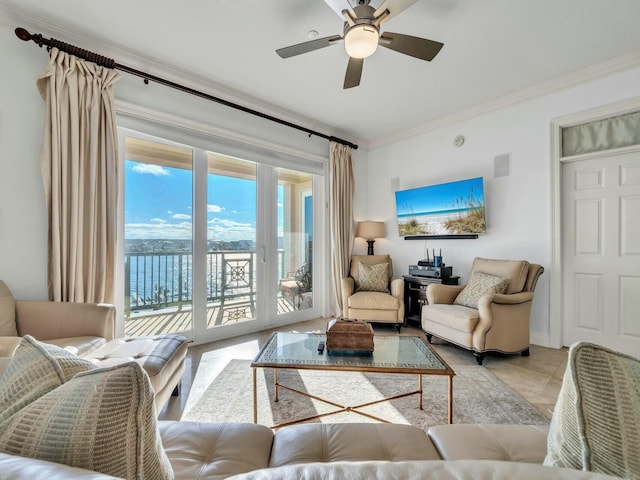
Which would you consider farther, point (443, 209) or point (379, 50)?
point (443, 209)

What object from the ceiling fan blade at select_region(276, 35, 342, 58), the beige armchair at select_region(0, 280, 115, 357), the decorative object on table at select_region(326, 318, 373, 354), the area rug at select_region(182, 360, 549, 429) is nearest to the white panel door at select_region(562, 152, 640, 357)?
the area rug at select_region(182, 360, 549, 429)

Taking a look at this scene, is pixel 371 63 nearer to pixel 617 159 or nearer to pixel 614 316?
pixel 617 159

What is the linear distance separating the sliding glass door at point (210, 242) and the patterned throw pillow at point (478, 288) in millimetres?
2005

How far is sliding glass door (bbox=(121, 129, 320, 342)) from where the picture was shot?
2793 millimetres

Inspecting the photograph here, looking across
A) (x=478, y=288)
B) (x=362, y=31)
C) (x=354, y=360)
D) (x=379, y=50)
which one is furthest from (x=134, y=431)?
(x=478, y=288)

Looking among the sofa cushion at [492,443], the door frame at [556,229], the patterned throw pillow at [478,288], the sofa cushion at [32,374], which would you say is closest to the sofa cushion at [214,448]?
the sofa cushion at [32,374]

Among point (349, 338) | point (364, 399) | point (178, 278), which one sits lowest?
point (364, 399)

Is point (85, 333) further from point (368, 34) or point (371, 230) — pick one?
point (371, 230)

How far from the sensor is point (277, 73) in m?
2.78

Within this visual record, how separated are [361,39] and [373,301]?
8.71ft

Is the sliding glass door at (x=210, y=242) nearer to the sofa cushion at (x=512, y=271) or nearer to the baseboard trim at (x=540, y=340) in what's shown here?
the sofa cushion at (x=512, y=271)

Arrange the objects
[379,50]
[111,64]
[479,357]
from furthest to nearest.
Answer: [479,357], [379,50], [111,64]

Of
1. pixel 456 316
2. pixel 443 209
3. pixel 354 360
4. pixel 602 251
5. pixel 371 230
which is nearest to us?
pixel 354 360

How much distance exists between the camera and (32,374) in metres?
0.54
